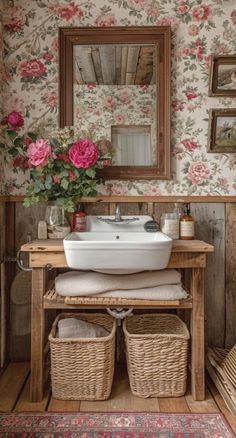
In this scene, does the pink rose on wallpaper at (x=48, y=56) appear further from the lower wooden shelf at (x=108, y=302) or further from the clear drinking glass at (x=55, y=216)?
the lower wooden shelf at (x=108, y=302)

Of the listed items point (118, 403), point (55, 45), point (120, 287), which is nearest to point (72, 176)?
point (120, 287)

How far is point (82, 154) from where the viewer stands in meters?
2.17

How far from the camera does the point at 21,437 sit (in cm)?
168

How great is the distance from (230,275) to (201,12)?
4.97 feet

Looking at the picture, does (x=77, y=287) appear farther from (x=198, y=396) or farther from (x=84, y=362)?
(x=198, y=396)

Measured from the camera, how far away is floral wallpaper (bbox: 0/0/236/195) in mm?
2371

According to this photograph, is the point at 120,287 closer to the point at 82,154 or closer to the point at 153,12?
the point at 82,154

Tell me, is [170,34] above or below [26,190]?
above

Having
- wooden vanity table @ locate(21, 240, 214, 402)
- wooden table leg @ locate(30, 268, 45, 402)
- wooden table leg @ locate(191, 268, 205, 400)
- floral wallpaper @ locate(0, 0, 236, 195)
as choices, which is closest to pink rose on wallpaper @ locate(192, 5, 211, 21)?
floral wallpaper @ locate(0, 0, 236, 195)

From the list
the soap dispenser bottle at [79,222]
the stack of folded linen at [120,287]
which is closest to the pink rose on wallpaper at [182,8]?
the soap dispenser bottle at [79,222]

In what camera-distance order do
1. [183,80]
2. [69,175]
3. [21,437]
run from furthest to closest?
[183,80] → [69,175] → [21,437]

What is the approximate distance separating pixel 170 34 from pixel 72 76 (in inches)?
23.6

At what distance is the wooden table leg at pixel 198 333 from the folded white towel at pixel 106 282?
0.10 meters

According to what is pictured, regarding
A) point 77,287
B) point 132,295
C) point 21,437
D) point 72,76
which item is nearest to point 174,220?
point 132,295
